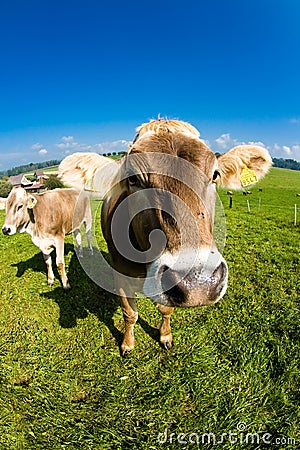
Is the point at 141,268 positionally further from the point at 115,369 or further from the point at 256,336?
the point at 256,336

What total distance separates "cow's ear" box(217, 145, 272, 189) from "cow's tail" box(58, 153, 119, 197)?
1.29m

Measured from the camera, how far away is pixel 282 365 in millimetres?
3562

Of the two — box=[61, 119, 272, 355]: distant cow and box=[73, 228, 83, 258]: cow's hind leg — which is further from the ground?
box=[61, 119, 272, 355]: distant cow

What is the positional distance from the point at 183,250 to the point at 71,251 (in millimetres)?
7534

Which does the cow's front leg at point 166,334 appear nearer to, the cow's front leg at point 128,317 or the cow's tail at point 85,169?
the cow's front leg at point 128,317

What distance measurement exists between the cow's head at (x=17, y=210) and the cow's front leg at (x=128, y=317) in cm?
346

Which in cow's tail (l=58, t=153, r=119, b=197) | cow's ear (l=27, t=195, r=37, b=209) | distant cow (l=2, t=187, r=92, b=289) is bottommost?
distant cow (l=2, t=187, r=92, b=289)

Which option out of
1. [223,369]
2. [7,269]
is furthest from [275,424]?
[7,269]

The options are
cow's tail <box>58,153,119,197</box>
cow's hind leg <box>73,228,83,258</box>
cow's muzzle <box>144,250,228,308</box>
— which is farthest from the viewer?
cow's hind leg <box>73,228,83,258</box>

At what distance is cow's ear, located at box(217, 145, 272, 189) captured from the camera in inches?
130

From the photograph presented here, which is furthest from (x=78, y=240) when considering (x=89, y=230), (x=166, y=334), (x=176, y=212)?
(x=176, y=212)

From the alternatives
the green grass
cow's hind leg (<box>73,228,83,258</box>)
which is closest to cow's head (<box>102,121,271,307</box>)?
the green grass

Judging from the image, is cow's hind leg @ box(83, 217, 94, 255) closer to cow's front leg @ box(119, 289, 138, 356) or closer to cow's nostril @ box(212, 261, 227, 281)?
cow's front leg @ box(119, 289, 138, 356)

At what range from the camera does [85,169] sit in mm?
3084
